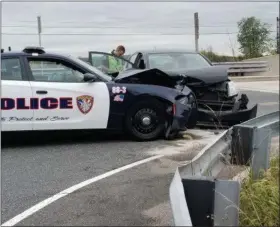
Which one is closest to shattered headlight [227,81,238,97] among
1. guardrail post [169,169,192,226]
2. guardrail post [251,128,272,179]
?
guardrail post [251,128,272,179]

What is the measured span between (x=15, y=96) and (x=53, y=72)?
2.23ft

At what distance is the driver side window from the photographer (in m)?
7.10

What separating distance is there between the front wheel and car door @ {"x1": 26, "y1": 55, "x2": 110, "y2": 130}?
0.42 m

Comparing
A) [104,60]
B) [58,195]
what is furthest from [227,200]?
[104,60]

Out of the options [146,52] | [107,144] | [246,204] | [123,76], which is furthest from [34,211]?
[146,52]

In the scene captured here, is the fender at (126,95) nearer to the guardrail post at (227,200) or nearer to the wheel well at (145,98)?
the wheel well at (145,98)

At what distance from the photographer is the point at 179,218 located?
2.45 m

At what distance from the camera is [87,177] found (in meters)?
5.33

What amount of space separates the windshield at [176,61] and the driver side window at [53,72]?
247cm

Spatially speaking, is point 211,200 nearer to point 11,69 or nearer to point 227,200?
point 227,200

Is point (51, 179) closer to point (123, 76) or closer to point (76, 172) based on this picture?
point (76, 172)

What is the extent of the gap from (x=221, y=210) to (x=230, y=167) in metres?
1.57

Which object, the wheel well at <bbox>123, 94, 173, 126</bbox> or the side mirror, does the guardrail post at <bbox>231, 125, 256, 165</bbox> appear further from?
the side mirror

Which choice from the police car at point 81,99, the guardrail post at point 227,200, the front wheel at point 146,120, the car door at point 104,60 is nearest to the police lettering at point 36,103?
the police car at point 81,99
